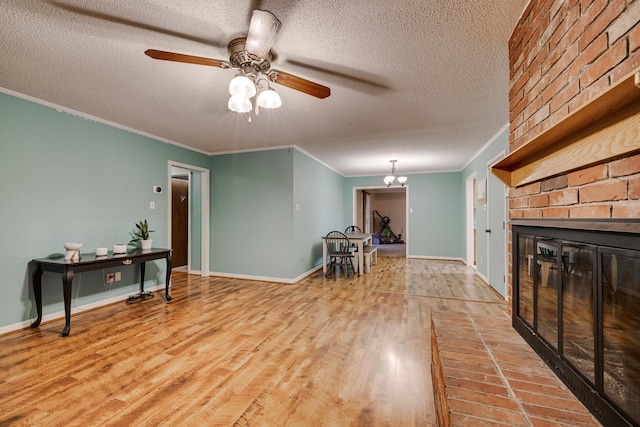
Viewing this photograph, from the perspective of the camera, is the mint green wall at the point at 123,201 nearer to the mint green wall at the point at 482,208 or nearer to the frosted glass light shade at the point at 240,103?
the mint green wall at the point at 482,208

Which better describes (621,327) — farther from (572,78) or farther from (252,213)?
(252,213)

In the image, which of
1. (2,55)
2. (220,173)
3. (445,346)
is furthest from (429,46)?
(220,173)

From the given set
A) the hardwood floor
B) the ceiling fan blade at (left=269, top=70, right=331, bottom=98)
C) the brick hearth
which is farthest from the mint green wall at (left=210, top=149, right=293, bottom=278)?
the brick hearth

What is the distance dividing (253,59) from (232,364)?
84.4 inches

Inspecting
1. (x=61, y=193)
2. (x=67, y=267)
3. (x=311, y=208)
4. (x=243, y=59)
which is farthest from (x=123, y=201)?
(x=311, y=208)

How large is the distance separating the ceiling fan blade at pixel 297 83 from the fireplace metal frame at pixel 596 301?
150 cm

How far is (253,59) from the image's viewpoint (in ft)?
5.81

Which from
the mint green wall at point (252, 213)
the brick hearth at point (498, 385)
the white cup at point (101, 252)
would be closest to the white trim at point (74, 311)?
the white cup at point (101, 252)

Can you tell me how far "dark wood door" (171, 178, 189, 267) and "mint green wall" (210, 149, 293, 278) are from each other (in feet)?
3.83

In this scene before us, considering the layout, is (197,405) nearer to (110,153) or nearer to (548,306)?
(548,306)

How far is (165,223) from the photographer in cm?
416

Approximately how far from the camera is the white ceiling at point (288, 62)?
1566 millimetres

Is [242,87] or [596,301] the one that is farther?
[242,87]

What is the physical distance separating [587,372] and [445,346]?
24.5 inches
